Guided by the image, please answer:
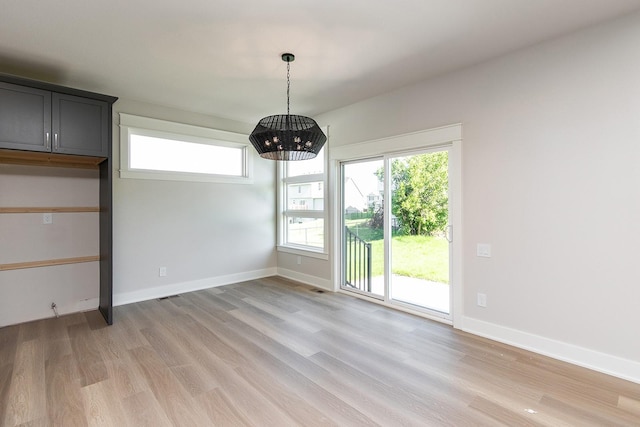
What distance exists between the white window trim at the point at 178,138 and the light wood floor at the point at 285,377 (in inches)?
77.5

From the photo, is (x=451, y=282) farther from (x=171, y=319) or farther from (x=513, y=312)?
(x=171, y=319)

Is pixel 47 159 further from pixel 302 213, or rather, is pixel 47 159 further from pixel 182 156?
pixel 302 213

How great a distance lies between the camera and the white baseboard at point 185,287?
163 inches

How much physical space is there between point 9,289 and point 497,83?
5.69 meters

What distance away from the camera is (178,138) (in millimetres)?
4598

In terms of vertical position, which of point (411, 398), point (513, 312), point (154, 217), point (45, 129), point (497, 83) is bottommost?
point (411, 398)

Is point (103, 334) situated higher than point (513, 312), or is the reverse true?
point (513, 312)

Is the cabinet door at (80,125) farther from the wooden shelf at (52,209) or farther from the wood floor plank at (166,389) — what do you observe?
the wood floor plank at (166,389)

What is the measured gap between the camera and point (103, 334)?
3139 mm

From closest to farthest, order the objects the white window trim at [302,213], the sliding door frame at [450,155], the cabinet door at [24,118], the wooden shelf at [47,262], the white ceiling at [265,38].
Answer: the white ceiling at [265,38], the cabinet door at [24,118], the sliding door frame at [450,155], the wooden shelf at [47,262], the white window trim at [302,213]

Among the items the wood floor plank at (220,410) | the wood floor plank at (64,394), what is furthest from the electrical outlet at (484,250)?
the wood floor plank at (64,394)

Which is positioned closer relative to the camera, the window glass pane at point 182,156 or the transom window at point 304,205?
the window glass pane at point 182,156

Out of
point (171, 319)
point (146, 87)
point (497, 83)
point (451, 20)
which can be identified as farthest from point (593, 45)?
point (171, 319)

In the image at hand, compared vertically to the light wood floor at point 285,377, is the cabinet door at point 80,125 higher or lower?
higher
